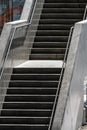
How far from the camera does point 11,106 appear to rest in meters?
16.9

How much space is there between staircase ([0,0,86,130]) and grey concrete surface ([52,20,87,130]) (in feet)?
1.58

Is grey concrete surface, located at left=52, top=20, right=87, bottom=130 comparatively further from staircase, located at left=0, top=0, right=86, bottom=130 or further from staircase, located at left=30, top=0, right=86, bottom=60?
staircase, located at left=30, top=0, right=86, bottom=60

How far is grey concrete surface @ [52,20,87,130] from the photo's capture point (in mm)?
15914

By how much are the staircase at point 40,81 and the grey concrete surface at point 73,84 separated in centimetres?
48

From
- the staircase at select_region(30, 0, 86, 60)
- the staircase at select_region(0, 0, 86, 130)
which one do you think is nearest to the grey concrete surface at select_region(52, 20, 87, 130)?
the staircase at select_region(0, 0, 86, 130)

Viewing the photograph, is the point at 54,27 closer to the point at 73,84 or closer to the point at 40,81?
the point at 40,81

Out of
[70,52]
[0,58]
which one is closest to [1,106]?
[0,58]

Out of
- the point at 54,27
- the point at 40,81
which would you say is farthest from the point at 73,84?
the point at 54,27

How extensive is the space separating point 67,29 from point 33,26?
3.76 feet

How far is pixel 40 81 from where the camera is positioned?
17453 mm

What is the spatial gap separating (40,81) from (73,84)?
37.8 inches

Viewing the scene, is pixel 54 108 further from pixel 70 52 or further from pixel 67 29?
pixel 67 29

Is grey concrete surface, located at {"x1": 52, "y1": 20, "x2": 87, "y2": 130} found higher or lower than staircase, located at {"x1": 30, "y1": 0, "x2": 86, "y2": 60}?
lower

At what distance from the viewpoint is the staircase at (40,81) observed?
53.7ft
